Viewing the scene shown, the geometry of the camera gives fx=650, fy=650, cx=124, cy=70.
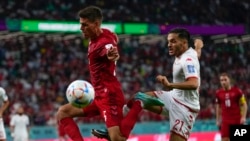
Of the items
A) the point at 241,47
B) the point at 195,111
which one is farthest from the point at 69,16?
the point at 195,111

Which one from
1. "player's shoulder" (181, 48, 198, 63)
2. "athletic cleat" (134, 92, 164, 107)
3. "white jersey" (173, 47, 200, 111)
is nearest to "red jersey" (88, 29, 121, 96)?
"athletic cleat" (134, 92, 164, 107)

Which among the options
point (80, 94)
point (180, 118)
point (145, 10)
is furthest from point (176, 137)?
point (145, 10)

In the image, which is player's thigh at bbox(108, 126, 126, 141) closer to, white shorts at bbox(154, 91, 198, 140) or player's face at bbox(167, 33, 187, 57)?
white shorts at bbox(154, 91, 198, 140)

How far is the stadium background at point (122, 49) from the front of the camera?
25766mm

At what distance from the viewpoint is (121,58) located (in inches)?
1232

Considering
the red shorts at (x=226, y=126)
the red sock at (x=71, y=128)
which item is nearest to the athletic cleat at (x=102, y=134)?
the red sock at (x=71, y=128)

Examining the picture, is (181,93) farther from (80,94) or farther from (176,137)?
(80,94)

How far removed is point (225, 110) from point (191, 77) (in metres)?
6.54

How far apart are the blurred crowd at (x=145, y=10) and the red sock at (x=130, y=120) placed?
65.0 ft

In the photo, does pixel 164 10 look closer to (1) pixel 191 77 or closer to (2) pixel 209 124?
(2) pixel 209 124

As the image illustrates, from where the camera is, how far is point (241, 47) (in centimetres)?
3578

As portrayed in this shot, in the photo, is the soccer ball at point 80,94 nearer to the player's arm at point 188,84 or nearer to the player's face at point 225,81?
the player's arm at point 188,84

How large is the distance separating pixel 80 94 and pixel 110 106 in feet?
1.72

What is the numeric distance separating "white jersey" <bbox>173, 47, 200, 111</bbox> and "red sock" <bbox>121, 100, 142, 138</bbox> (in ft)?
2.05
